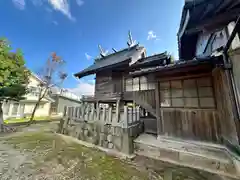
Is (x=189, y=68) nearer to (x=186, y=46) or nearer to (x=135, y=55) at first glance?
(x=186, y=46)

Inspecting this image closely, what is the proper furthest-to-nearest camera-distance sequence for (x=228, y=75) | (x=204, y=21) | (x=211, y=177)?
(x=228, y=75), (x=211, y=177), (x=204, y=21)

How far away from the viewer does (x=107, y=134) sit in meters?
5.39

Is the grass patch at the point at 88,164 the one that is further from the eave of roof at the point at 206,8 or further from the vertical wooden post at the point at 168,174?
the eave of roof at the point at 206,8

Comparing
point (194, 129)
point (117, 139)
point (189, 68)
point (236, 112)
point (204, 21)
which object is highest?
point (204, 21)

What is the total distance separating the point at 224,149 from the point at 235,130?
1016mm

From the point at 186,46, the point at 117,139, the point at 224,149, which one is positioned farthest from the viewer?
the point at 186,46

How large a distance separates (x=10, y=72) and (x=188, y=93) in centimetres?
1265

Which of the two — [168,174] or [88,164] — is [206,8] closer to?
[168,174]

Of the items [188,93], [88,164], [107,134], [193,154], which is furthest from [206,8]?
[107,134]

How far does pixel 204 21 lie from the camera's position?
2.66 meters

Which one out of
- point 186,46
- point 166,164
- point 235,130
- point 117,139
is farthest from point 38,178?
point 186,46

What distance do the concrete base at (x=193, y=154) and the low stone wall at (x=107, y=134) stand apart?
47 cm

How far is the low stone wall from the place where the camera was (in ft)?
15.2

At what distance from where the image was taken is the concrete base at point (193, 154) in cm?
300
